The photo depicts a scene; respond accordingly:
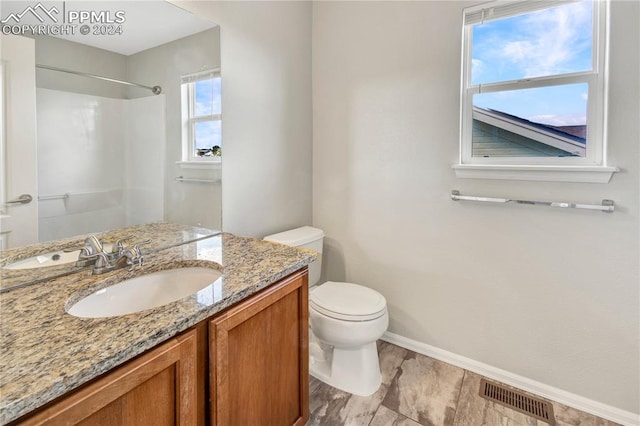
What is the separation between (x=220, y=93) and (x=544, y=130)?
5.51 ft

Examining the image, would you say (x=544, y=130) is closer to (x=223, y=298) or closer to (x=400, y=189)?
(x=400, y=189)

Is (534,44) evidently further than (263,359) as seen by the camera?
Yes

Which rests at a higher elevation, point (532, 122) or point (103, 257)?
point (532, 122)

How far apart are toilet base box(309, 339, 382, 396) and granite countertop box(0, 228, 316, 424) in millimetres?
787

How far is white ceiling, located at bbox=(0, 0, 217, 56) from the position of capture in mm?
1039

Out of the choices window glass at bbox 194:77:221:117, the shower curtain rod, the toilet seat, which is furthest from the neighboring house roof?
the shower curtain rod

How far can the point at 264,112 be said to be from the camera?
2.00m

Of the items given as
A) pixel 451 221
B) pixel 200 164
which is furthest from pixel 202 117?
pixel 451 221

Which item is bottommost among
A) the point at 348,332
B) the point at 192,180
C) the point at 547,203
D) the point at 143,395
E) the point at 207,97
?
the point at 348,332

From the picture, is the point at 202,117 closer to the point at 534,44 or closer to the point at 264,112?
the point at 264,112

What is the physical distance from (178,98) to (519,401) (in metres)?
2.24

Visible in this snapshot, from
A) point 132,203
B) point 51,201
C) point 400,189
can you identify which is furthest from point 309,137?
point 51,201

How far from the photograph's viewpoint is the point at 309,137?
7.84ft

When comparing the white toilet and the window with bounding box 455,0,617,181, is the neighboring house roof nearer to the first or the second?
the window with bounding box 455,0,617,181
